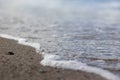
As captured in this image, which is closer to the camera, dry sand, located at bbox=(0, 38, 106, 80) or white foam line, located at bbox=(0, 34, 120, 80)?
dry sand, located at bbox=(0, 38, 106, 80)

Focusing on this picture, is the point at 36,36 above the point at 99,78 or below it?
above

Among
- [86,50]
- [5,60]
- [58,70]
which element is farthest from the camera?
[86,50]

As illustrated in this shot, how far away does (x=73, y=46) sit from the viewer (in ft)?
29.5

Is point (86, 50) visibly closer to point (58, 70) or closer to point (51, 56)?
point (51, 56)

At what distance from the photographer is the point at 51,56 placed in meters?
7.62

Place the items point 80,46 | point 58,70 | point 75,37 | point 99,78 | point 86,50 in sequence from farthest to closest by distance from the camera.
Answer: point 75,37, point 80,46, point 86,50, point 58,70, point 99,78

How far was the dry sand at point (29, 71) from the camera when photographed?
238 inches

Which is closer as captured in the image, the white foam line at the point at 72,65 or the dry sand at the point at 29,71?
the dry sand at the point at 29,71

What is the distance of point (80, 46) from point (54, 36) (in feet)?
6.99

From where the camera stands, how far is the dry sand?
604cm

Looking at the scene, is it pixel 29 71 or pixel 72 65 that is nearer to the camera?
pixel 29 71

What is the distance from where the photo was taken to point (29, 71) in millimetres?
6348

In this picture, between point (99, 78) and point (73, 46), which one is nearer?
point (99, 78)

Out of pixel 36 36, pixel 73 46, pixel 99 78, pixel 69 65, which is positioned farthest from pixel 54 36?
pixel 99 78
